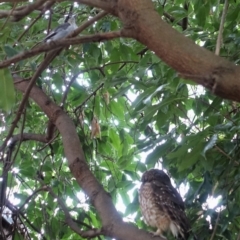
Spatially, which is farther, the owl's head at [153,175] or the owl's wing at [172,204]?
the owl's head at [153,175]

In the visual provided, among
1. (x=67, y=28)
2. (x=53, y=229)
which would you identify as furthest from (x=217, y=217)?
(x=67, y=28)

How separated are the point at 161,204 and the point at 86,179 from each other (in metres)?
1.09

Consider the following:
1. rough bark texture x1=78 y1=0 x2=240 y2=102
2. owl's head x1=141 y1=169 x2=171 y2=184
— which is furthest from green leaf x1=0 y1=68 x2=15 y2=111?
owl's head x1=141 y1=169 x2=171 y2=184

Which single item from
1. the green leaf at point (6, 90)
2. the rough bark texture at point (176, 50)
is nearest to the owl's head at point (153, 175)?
the green leaf at point (6, 90)

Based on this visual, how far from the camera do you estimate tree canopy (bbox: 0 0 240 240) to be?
1300 mm

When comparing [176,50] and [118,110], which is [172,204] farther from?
[176,50]

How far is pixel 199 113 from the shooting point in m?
2.43

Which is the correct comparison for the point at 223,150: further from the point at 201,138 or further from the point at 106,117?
the point at 106,117

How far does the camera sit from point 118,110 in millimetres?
3201

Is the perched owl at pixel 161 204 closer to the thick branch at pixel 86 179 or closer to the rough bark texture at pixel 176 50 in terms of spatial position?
the thick branch at pixel 86 179

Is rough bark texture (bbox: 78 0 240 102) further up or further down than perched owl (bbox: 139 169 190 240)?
further down

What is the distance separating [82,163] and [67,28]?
0.87 metres

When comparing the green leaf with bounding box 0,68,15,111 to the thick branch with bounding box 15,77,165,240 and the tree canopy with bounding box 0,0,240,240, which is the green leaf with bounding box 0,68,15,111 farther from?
the thick branch with bounding box 15,77,165,240

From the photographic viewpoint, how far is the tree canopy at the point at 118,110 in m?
1.30
